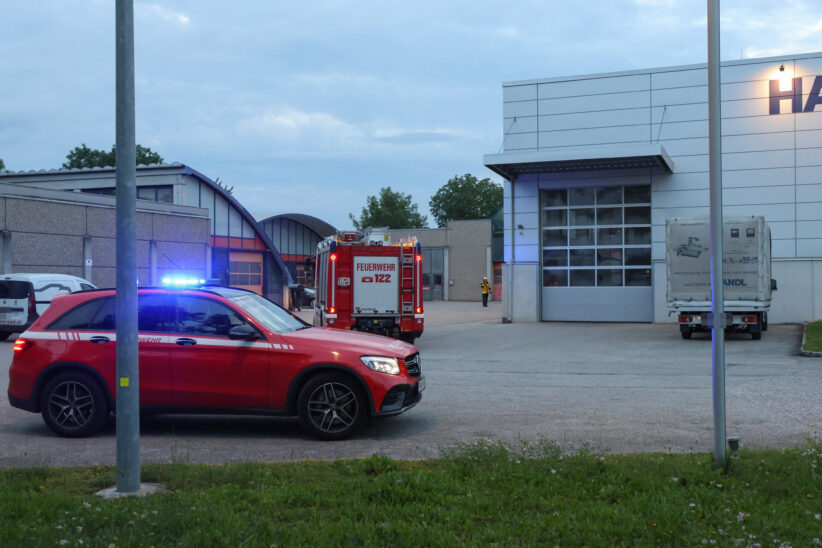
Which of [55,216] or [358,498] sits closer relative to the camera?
[358,498]

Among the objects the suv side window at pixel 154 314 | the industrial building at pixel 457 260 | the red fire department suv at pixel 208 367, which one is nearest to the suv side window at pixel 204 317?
the red fire department suv at pixel 208 367

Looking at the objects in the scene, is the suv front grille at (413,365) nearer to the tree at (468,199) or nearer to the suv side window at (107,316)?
the suv side window at (107,316)

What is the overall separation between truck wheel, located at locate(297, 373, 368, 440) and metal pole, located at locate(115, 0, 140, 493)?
2695 mm

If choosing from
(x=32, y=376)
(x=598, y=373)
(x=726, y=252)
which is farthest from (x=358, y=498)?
(x=726, y=252)

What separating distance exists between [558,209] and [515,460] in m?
27.7

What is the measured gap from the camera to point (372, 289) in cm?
2003

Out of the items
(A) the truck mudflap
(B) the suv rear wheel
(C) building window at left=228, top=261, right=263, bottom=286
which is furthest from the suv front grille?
(C) building window at left=228, top=261, right=263, bottom=286

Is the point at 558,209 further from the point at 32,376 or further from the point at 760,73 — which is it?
the point at 32,376

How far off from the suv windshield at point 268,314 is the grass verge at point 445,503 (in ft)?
8.62

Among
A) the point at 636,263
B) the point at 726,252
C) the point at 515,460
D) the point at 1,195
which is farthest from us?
the point at 636,263

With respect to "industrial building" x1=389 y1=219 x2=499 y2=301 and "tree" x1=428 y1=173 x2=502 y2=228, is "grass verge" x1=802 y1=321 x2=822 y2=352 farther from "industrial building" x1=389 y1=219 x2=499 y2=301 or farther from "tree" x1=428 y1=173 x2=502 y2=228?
"tree" x1=428 y1=173 x2=502 y2=228

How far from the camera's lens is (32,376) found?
8852 mm

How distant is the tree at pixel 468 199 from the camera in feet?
419

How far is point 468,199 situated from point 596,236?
95928 millimetres
